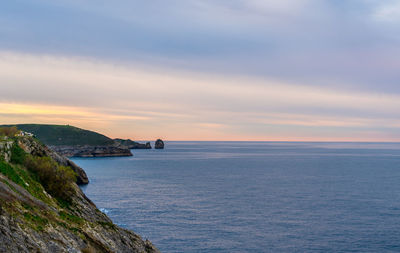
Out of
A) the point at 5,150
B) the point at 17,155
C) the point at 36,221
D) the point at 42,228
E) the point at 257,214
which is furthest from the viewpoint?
the point at 257,214

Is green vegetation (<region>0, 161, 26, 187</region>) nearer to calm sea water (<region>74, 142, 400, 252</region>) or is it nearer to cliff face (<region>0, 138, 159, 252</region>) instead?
cliff face (<region>0, 138, 159, 252</region>)

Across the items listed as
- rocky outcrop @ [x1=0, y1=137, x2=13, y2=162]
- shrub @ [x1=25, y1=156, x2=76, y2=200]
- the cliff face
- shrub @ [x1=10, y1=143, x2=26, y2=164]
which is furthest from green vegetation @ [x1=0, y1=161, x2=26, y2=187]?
shrub @ [x1=25, y1=156, x2=76, y2=200]

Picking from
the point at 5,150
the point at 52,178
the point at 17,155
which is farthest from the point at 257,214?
the point at 5,150

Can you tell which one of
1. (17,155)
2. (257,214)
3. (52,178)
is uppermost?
(17,155)

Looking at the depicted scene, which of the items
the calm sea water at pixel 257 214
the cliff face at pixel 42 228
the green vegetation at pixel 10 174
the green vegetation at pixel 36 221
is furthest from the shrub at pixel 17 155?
the calm sea water at pixel 257 214

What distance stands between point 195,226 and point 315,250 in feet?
72.0

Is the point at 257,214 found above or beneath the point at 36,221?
beneath

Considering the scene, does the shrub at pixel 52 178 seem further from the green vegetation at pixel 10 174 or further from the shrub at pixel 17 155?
the green vegetation at pixel 10 174

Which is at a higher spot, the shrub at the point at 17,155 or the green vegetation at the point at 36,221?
the shrub at the point at 17,155

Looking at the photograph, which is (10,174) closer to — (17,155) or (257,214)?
(17,155)

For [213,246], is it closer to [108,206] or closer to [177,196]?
[108,206]

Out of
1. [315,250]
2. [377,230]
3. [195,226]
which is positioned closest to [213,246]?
[195,226]

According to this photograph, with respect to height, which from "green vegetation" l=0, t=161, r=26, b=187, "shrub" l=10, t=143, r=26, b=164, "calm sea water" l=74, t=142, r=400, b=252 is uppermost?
"shrub" l=10, t=143, r=26, b=164

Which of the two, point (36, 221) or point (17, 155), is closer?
point (36, 221)
